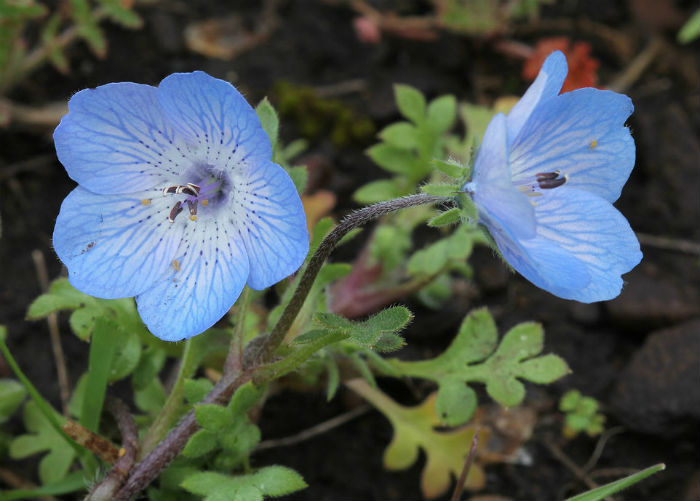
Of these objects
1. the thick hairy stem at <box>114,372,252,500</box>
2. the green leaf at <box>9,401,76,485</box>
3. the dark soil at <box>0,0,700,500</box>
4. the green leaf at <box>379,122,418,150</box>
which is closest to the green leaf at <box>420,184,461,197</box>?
the thick hairy stem at <box>114,372,252,500</box>

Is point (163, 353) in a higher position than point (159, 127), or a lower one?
lower

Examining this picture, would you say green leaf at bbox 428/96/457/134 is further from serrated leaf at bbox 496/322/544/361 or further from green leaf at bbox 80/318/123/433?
green leaf at bbox 80/318/123/433

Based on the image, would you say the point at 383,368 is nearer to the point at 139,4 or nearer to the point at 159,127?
the point at 159,127

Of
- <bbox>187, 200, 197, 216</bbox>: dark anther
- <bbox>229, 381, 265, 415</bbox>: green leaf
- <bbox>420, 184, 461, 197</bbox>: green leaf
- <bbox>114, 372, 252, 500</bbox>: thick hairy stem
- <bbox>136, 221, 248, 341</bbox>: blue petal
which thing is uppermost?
<bbox>420, 184, 461, 197</bbox>: green leaf

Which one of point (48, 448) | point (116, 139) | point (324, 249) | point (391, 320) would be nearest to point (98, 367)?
point (48, 448)

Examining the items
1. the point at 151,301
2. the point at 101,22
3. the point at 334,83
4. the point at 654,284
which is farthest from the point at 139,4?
the point at 654,284

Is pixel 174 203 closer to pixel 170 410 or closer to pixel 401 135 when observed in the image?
pixel 170 410
